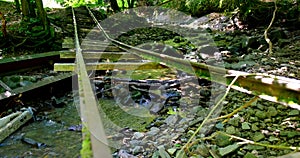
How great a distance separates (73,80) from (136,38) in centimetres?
401

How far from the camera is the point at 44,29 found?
5.88 m

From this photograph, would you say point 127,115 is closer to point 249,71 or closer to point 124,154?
point 124,154

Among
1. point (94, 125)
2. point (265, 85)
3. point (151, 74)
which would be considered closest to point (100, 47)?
point (151, 74)

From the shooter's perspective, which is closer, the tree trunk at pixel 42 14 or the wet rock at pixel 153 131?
the wet rock at pixel 153 131

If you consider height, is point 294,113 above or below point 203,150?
above

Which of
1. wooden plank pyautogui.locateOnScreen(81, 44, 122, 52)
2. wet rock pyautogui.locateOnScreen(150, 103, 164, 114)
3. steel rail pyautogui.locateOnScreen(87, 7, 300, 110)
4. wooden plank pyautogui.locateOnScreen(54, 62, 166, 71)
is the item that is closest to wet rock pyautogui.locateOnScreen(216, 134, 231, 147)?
wooden plank pyautogui.locateOnScreen(54, 62, 166, 71)

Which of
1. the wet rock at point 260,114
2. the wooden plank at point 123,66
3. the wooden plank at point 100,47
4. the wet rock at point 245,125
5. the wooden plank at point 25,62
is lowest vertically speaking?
the wet rock at point 245,125

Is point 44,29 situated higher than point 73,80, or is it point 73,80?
point 44,29

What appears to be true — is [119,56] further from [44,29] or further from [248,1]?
[248,1]

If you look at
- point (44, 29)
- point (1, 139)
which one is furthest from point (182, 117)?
point (44, 29)

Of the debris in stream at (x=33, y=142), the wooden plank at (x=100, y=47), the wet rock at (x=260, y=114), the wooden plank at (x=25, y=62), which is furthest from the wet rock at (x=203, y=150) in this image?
the wooden plank at (x=25, y=62)

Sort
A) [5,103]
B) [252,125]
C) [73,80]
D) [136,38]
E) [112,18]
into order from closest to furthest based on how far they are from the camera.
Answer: [252,125] < [5,103] < [73,80] < [136,38] < [112,18]

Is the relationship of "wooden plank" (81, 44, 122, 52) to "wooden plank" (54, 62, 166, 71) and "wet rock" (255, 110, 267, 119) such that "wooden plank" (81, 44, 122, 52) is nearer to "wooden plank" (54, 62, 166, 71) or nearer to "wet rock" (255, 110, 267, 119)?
"wooden plank" (54, 62, 166, 71)

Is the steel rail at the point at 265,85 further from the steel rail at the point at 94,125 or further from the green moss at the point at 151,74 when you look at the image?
the green moss at the point at 151,74
